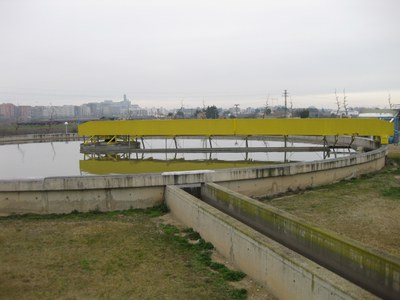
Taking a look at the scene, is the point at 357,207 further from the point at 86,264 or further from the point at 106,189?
the point at 86,264

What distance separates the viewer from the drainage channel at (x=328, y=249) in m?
4.89

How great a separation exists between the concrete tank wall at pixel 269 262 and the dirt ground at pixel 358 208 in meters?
2.75

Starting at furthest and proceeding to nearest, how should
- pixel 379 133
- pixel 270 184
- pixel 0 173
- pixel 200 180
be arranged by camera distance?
pixel 379 133
pixel 0 173
pixel 270 184
pixel 200 180

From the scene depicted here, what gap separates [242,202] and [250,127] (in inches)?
524

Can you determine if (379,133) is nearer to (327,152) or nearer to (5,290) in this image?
(327,152)

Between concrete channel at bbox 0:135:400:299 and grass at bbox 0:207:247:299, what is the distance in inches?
19.5

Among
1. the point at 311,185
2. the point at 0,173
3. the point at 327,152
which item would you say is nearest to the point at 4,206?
the point at 0,173

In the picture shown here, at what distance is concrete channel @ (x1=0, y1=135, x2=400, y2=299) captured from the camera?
15.7ft

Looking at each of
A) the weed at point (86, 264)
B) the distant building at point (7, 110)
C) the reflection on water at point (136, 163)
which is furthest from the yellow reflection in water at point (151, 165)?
the distant building at point (7, 110)

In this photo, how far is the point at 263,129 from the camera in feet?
70.5

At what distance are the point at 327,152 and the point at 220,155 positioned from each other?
21.1ft

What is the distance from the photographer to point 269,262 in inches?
214

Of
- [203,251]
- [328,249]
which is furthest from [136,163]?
[328,249]

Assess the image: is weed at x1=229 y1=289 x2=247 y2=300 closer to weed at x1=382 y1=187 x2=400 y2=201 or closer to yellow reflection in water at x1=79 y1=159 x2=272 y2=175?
weed at x1=382 y1=187 x2=400 y2=201
